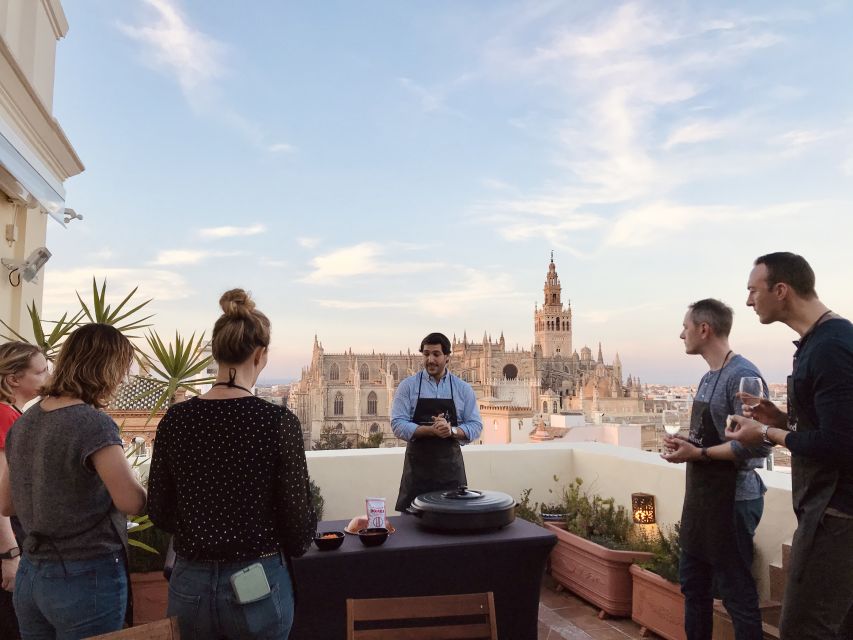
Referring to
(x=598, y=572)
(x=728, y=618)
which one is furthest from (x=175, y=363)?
(x=728, y=618)

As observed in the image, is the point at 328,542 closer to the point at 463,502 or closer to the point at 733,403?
the point at 463,502

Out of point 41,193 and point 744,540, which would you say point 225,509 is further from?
point 41,193

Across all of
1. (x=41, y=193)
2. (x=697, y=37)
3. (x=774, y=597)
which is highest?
(x=697, y=37)

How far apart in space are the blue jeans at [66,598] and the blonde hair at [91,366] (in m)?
0.39

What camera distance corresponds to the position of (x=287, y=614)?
4.39 ft

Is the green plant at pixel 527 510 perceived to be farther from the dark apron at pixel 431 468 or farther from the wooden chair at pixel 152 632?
the wooden chair at pixel 152 632

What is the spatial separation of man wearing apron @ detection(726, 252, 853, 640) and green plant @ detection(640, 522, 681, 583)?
4.05 feet

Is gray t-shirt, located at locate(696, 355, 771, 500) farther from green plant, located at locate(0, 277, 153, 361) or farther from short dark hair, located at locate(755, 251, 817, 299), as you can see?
green plant, located at locate(0, 277, 153, 361)

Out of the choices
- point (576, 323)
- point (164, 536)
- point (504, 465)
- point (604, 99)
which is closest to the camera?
point (164, 536)

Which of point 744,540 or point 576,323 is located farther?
point 576,323

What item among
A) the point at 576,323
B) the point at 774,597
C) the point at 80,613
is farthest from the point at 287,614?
the point at 576,323

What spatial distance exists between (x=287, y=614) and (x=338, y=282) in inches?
1655

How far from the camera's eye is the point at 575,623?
3.01 metres

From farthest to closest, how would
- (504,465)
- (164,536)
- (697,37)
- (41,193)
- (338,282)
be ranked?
1. (338,282)
2. (697,37)
3. (504,465)
4. (41,193)
5. (164,536)
